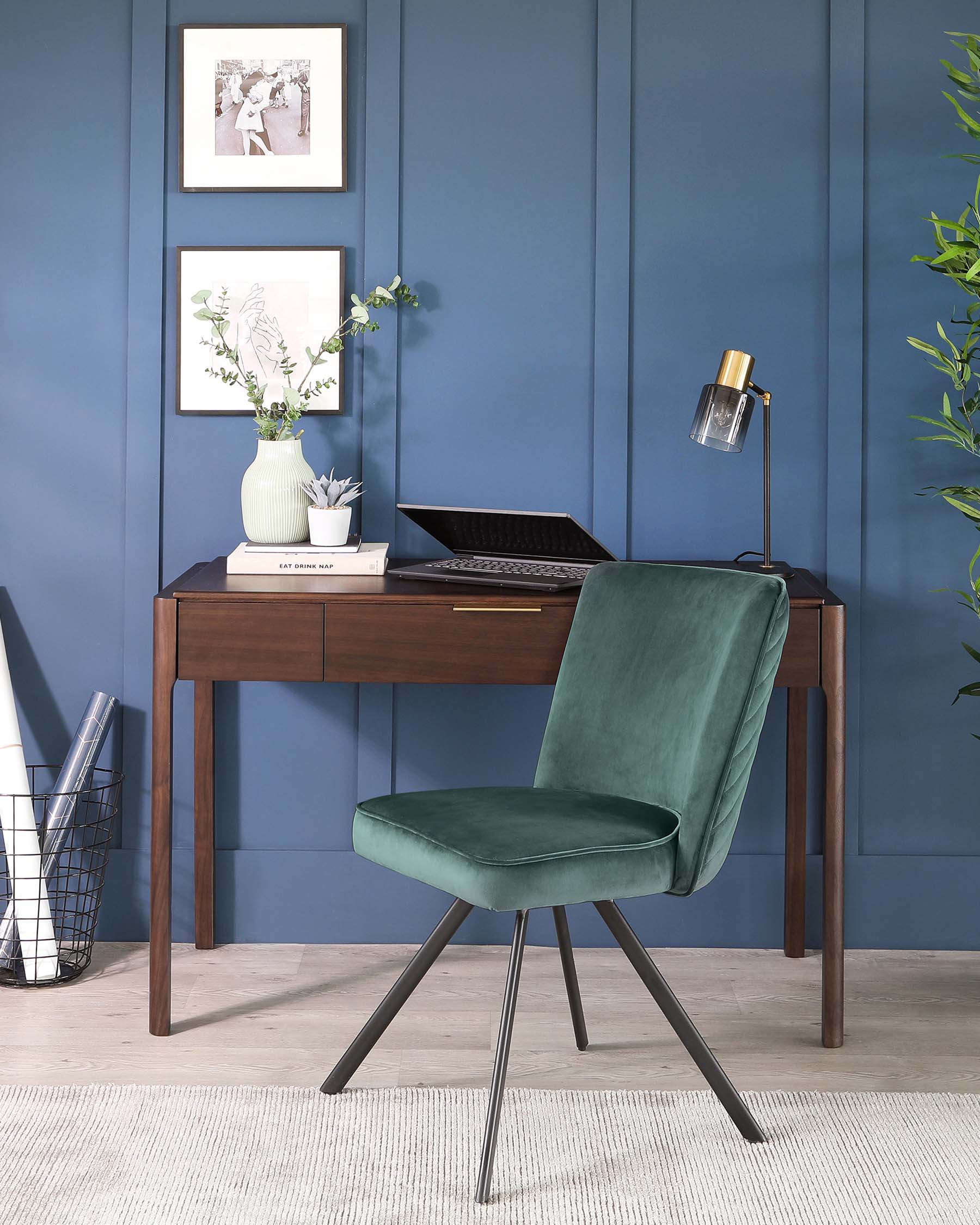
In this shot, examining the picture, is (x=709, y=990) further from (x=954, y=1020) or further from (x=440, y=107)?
(x=440, y=107)

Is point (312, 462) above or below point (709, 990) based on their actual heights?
above

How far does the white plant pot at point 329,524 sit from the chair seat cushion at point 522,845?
0.68m

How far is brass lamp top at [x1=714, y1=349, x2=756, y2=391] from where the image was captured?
7.73 feet

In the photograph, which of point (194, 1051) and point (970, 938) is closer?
point (194, 1051)

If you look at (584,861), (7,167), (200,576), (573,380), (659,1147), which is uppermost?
(7,167)

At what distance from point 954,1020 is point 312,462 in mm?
1838

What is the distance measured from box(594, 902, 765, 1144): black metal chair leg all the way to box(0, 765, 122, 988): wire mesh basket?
48.1 inches

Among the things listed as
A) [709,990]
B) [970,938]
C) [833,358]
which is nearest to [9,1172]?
[709,990]

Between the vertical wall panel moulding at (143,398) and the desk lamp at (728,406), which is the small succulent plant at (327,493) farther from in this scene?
the desk lamp at (728,406)

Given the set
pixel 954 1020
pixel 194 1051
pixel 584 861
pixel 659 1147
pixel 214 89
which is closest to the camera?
pixel 584 861

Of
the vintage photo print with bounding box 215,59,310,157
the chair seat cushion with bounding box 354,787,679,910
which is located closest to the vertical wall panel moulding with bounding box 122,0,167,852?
the vintage photo print with bounding box 215,59,310,157

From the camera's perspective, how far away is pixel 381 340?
276 cm

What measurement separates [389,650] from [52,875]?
107 cm

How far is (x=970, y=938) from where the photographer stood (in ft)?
9.18
